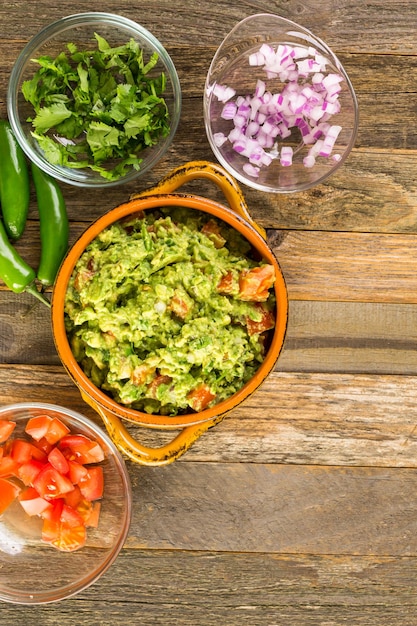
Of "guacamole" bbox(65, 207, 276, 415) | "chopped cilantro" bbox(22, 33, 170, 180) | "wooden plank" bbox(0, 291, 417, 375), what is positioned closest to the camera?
"guacamole" bbox(65, 207, 276, 415)

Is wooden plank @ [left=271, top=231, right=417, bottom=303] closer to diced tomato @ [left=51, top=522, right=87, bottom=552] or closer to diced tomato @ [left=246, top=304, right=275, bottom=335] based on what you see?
diced tomato @ [left=246, top=304, right=275, bottom=335]

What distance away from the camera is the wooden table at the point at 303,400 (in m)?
2.06

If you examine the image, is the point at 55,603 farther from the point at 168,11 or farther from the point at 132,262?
the point at 168,11

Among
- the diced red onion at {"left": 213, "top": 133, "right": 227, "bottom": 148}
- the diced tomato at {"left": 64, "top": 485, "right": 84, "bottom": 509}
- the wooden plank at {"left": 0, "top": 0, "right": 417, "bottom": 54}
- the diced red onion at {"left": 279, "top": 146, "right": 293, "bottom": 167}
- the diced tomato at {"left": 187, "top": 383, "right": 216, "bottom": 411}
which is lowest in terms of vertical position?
the diced tomato at {"left": 64, "top": 485, "right": 84, "bottom": 509}

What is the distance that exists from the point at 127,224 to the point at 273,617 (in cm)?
131

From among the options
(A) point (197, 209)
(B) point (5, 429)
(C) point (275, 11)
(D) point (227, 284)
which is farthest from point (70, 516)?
(C) point (275, 11)

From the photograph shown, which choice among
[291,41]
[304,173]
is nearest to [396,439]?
[304,173]

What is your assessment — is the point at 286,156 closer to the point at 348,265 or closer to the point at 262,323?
the point at 348,265

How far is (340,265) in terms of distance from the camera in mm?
2111

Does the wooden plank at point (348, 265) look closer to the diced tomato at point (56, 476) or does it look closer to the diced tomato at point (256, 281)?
the diced tomato at point (256, 281)

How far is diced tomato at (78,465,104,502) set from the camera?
78.4 inches

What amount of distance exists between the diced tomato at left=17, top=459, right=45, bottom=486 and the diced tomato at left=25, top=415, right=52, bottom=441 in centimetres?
7

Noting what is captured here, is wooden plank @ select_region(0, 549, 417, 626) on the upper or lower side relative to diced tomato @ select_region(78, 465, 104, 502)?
lower

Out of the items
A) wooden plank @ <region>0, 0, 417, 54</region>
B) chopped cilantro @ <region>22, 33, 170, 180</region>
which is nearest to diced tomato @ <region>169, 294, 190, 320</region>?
chopped cilantro @ <region>22, 33, 170, 180</region>
